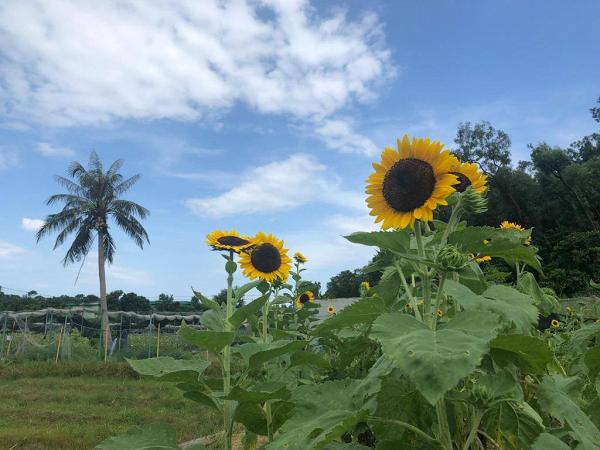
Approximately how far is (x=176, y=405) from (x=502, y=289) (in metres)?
7.99

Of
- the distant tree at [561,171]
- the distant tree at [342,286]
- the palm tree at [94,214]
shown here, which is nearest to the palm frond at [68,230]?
the palm tree at [94,214]

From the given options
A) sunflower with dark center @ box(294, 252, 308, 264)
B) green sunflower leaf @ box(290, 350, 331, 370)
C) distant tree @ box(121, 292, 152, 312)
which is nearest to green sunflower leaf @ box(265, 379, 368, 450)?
green sunflower leaf @ box(290, 350, 331, 370)

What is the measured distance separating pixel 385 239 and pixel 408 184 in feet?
0.93

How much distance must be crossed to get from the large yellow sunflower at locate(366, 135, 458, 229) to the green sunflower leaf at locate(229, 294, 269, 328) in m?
0.50

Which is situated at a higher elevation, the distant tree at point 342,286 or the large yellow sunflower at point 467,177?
the distant tree at point 342,286

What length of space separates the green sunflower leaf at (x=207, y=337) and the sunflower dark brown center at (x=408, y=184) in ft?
2.28

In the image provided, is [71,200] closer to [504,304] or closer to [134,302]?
[134,302]

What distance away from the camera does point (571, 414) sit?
4.75 ft

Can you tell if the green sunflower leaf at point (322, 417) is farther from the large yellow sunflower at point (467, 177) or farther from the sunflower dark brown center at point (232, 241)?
the sunflower dark brown center at point (232, 241)

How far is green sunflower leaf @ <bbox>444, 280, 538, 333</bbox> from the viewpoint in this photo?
139cm

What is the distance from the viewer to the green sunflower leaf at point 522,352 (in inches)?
52.2

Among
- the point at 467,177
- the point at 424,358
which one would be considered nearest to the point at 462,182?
the point at 467,177

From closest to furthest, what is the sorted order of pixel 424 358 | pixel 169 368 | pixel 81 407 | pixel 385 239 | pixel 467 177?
pixel 424 358 < pixel 385 239 < pixel 169 368 < pixel 467 177 < pixel 81 407

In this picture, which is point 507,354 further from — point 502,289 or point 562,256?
point 562,256
